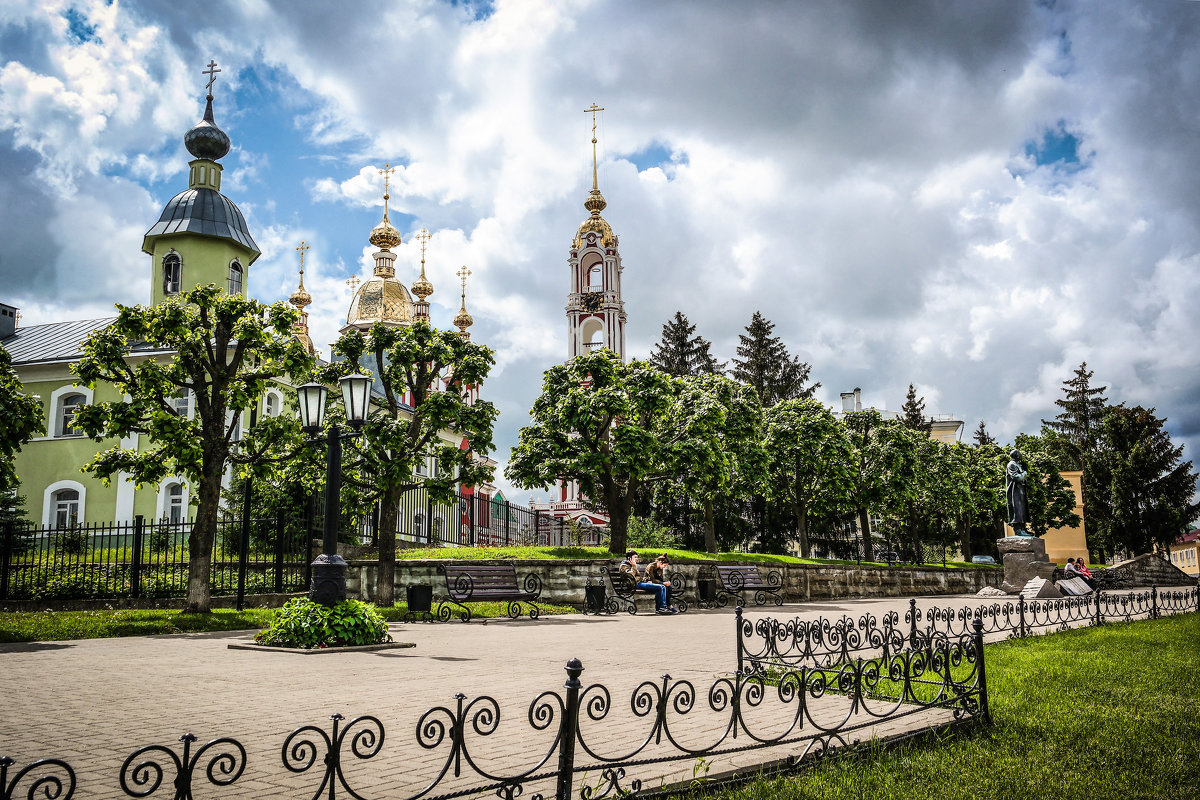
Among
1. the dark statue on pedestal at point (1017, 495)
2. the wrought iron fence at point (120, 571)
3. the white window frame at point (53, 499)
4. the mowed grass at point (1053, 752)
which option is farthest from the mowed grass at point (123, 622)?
the white window frame at point (53, 499)

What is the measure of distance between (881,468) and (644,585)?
58.8ft

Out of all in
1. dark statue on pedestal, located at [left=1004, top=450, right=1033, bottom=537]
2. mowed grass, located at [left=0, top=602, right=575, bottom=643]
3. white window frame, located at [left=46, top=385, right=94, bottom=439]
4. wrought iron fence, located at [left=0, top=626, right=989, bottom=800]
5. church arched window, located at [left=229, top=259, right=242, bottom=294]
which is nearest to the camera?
wrought iron fence, located at [left=0, top=626, right=989, bottom=800]

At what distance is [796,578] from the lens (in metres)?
24.9

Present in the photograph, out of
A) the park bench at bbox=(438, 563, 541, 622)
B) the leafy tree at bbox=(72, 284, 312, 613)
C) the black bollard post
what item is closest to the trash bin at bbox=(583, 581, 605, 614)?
the park bench at bbox=(438, 563, 541, 622)

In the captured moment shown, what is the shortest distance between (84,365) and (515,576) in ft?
30.0

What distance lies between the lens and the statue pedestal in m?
25.1

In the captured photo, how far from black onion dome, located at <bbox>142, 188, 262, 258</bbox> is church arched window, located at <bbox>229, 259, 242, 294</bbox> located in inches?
37.8

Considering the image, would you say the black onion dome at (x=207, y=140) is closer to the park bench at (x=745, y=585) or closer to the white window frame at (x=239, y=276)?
the white window frame at (x=239, y=276)

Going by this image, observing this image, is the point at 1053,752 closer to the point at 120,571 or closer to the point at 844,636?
the point at 844,636

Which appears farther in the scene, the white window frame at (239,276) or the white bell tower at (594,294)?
the white bell tower at (594,294)

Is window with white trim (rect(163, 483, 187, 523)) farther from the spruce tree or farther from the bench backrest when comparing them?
the spruce tree

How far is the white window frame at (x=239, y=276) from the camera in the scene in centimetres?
3833

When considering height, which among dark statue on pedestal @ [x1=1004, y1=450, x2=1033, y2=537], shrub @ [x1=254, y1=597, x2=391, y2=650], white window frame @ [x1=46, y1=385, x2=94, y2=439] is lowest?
shrub @ [x1=254, y1=597, x2=391, y2=650]

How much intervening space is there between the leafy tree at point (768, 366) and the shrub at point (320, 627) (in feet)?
127
